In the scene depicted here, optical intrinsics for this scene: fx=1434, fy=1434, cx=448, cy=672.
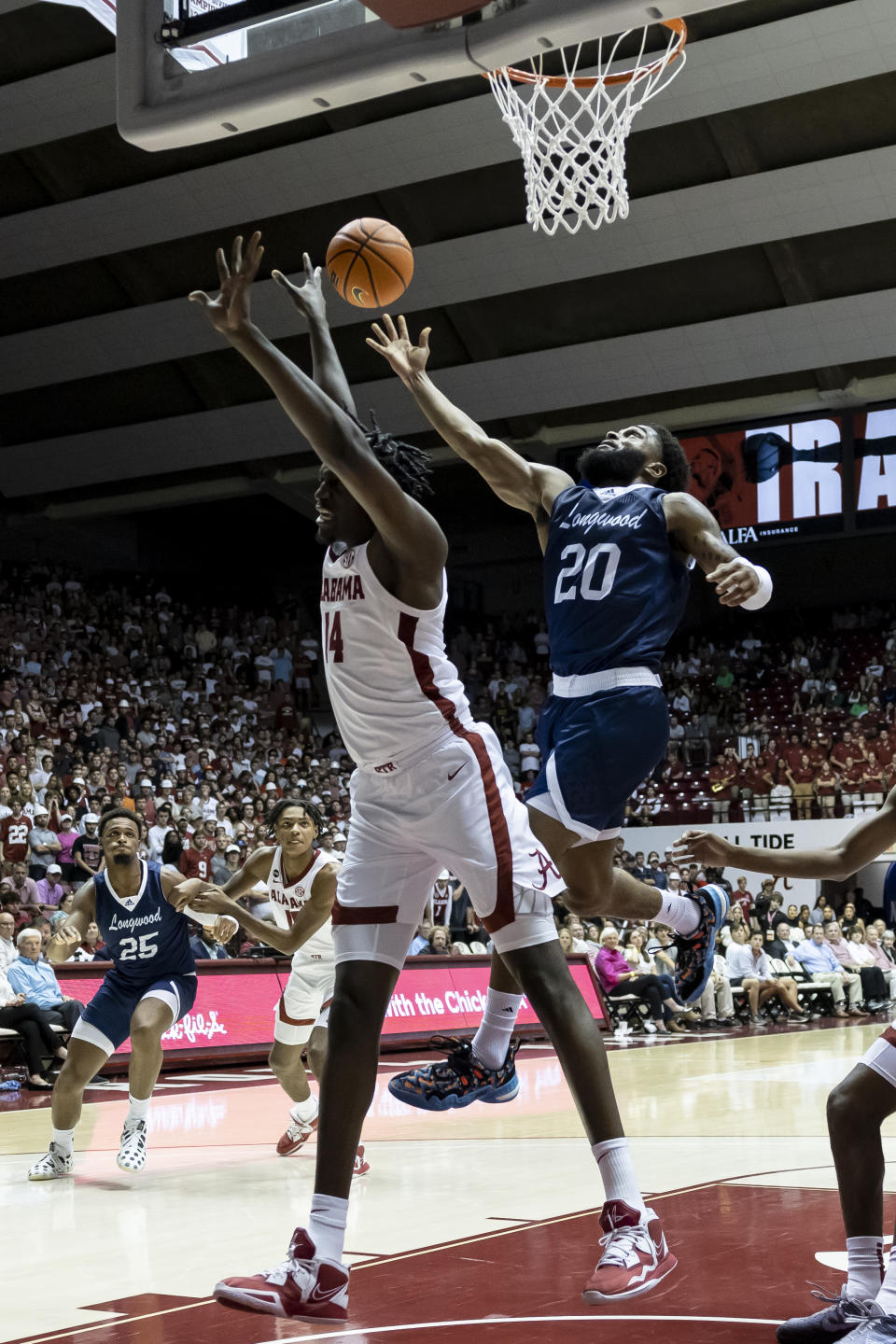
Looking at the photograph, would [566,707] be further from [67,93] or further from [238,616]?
[238,616]

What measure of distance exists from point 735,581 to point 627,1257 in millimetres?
1784

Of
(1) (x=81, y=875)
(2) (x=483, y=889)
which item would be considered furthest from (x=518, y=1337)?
(1) (x=81, y=875)

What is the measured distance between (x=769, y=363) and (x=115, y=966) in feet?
70.4

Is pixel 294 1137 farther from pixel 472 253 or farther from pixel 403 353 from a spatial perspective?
pixel 472 253

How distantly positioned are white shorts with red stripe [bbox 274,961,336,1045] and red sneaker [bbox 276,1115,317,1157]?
0.42 metres

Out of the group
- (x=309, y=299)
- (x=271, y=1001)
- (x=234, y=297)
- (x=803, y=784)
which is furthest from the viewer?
(x=803, y=784)

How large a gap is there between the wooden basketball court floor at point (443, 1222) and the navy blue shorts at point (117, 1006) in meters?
0.65

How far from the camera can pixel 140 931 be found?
24.3 ft

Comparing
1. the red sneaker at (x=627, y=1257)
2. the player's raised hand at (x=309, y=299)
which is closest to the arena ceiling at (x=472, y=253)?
the player's raised hand at (x=309, y=299)

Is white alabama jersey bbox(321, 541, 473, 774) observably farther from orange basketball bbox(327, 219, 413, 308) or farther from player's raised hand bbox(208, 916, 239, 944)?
player's raised hand bbox(208, 916, 239, 944)

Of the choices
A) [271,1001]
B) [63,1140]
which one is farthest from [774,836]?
[63,1140]

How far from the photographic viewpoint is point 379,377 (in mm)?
28562

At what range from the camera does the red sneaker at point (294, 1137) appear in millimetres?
7484

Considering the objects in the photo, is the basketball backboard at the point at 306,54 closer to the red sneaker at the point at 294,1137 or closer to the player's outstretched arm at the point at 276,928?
the player's outstretched arm at the point at 276,928
